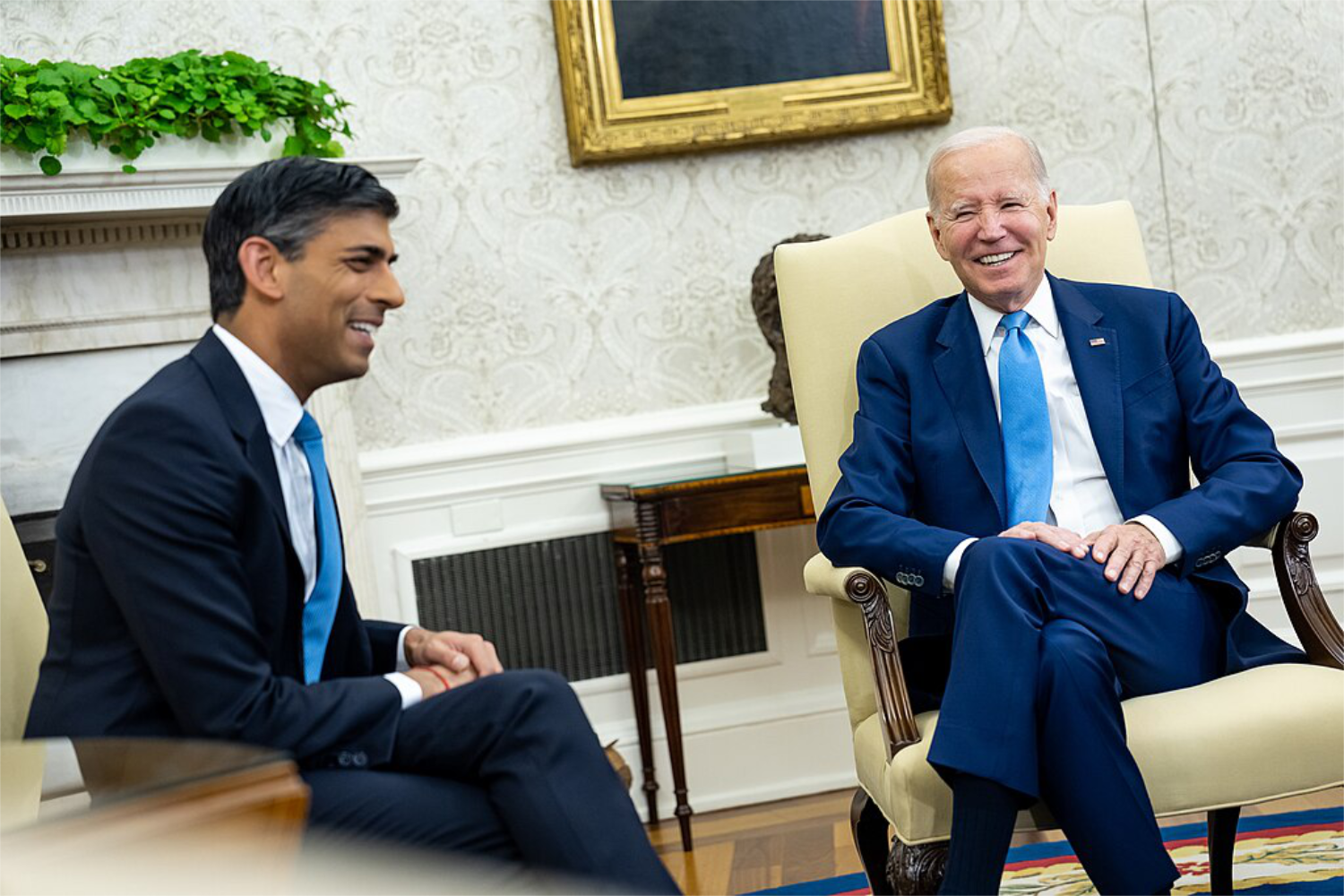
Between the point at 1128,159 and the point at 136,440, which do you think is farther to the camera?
the point at 1128,159

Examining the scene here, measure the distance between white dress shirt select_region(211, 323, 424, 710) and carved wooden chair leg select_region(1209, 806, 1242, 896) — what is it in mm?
1466

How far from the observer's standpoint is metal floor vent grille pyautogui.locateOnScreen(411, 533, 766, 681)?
12.6 feet

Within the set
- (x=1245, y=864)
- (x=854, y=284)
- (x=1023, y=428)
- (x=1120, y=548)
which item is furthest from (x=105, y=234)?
(x=1245, y=864)

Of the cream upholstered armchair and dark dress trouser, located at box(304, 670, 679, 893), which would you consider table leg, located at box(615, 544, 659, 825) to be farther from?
dark dress trouser, located at box(304, 670, 679, 893)

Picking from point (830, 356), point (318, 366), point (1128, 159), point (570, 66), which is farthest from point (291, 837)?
point (1128, 159)

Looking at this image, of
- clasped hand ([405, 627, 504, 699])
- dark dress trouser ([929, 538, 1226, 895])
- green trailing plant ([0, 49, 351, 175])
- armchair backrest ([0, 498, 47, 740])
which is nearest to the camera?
clasped hand ([405, 627, 504, 699])

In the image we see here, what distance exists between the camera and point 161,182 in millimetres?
3201

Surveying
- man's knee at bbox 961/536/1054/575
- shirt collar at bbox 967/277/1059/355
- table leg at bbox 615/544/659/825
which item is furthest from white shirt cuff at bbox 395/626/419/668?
table leg at bbox 615/544/659/825

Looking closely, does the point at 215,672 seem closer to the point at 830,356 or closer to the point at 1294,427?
the point at 830,356

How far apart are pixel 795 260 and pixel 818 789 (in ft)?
5.96

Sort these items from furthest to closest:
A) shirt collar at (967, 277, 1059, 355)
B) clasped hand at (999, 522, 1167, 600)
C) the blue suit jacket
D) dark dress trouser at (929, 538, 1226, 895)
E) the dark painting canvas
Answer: the dark painting canvas < shirt collar at (967, 277, 1059, 355) < the blue suit jacket < clasped hand at (999, 522, 1167, 600) < dark dress trouser at (929, 538, 1226, 895)

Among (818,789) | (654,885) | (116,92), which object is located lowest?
(818,789)

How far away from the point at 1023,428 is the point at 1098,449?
13 centimetres

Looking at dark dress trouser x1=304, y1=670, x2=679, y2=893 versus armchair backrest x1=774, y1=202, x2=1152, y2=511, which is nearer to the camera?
dark dress trouser x1=304, y1=670, x2=679, y2=893
